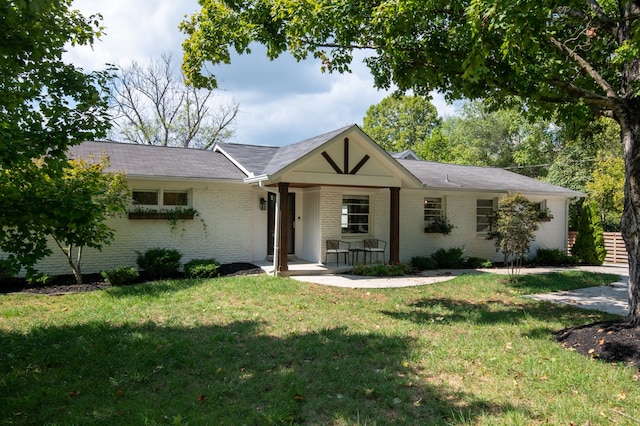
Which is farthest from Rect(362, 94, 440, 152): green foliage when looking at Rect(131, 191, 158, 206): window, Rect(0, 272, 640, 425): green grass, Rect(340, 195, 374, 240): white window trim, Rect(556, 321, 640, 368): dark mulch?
Rect(556, 321, 640, 368): dark mulch

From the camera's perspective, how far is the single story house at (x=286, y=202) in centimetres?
1167

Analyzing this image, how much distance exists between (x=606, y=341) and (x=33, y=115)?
777 centimetres

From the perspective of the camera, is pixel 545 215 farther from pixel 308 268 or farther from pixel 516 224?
pixel 308 268

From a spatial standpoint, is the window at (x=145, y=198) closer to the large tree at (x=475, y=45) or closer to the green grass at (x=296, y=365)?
the green grass at (x=296, y=365)

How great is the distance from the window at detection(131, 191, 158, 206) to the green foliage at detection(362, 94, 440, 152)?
119 feet

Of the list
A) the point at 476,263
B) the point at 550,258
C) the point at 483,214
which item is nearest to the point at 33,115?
the point at 476,263

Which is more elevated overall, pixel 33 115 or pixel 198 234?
pixel 33 115

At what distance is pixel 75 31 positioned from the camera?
5.48m

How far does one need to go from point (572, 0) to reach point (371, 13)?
3011 mm

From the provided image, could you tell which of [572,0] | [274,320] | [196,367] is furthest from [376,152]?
[196,367]

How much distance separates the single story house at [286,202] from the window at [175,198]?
3 centimetres

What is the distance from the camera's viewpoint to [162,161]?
13266 millimetres

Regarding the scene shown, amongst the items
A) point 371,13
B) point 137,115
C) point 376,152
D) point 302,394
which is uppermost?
point 137,115

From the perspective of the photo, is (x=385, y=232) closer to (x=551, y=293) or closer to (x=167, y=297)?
(x=551, y=293)
